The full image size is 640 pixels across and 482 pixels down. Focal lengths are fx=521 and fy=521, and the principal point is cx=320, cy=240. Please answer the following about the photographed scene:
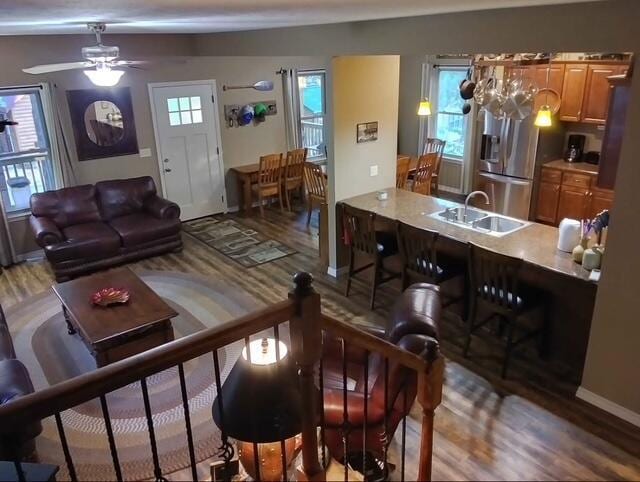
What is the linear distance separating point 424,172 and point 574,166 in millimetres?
1994

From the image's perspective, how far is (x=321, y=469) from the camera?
5.97ft

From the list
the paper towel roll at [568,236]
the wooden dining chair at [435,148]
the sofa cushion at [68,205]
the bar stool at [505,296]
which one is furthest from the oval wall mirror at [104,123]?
the paper towel roll at [568,236]

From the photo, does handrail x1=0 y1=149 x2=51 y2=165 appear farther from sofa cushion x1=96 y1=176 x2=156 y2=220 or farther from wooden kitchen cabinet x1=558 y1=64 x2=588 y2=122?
wooden kitchen cabinet x1=558 y1=64 x2=588 y2=122

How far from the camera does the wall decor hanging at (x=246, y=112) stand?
809 cm

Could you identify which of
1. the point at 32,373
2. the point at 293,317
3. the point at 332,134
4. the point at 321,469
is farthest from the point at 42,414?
the point at 332,134

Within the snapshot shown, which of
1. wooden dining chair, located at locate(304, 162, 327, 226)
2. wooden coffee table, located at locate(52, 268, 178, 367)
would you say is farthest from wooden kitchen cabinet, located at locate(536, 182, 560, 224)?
wooden coffee table, located at locate(52, 268, 178, 367)

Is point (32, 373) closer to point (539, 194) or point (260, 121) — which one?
point (260, 121)

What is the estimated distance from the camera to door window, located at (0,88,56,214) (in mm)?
6398

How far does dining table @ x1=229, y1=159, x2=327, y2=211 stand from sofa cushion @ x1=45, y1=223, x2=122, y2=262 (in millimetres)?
2322

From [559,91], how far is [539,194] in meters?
1.39

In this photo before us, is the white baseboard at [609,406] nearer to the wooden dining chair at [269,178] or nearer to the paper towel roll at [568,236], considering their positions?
the paper towel roll at [568,236]

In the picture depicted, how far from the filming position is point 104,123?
700 centimetres

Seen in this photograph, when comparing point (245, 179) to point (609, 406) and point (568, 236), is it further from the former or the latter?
point (609, 406)

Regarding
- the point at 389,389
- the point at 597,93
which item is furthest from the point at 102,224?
the point at 597,93
